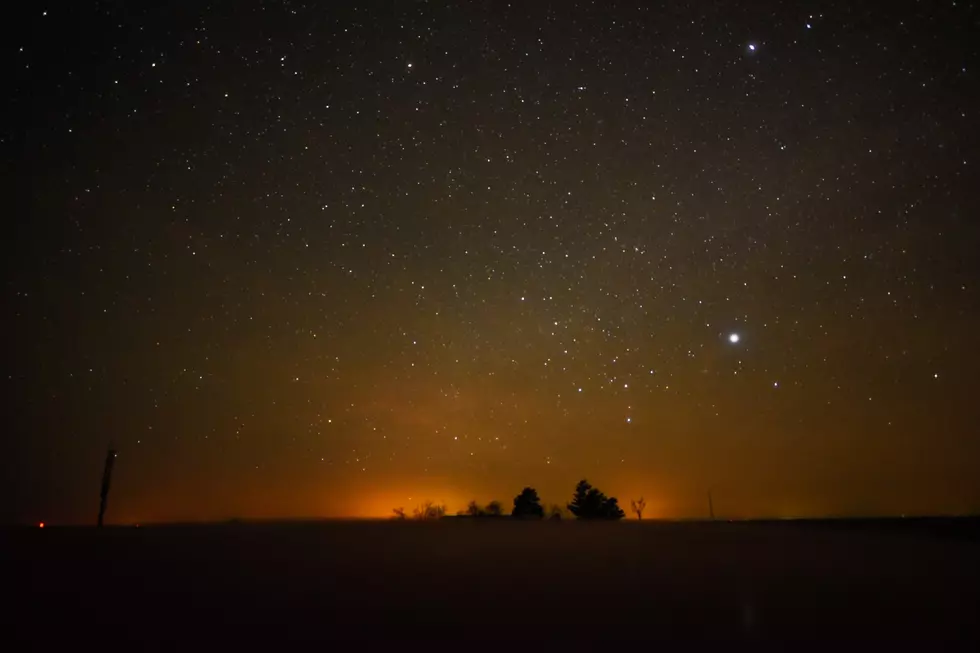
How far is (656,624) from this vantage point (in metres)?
4.70

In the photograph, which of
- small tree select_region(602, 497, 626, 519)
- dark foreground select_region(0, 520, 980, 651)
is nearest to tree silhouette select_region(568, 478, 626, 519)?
small tree select_region(602, 497, 626, 519)

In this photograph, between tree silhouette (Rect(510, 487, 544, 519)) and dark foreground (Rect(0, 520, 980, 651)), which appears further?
tree silhouette (Rect(510, 487, 544, 519))

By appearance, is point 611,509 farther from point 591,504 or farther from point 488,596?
point 488,596

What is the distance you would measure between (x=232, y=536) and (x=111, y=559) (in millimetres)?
4217

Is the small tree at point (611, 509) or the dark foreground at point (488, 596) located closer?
the dark foreground at point (488, 596)

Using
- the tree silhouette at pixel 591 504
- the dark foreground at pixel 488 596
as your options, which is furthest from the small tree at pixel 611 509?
the dark foreground at pixel 488 596

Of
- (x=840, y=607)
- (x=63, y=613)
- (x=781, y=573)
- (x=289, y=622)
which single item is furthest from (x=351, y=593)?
(x=781, y=573)

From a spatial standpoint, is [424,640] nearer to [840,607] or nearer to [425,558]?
[840,607]

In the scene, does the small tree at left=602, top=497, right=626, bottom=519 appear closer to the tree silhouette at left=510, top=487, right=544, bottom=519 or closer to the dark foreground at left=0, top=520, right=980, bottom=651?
the tree silhouette at left=510, top=487, right=544, bottom=519

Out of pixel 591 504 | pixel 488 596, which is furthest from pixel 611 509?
pixel 488 596

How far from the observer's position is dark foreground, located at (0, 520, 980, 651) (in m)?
4.30

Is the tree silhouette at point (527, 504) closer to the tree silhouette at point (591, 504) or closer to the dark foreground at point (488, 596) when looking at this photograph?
the tree silhouette at point (591, 504)

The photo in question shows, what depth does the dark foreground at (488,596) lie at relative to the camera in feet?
14.1

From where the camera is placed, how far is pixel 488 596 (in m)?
5.78
